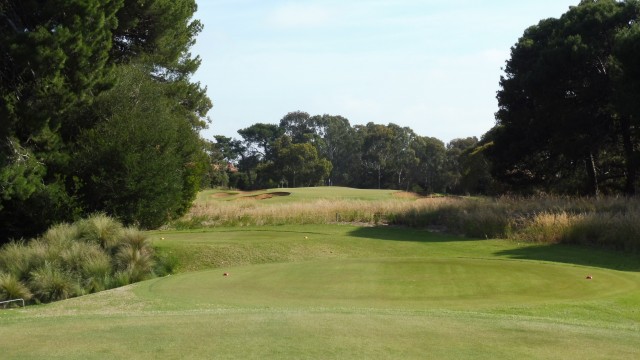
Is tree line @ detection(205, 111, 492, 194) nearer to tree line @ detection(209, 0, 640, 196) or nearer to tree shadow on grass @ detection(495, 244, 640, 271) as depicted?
tree line @ detection(209, 0, 640, 196)

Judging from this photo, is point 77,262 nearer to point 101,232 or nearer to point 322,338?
point 101,232

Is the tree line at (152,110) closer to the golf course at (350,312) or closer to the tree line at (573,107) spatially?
the tree line at (573,107)

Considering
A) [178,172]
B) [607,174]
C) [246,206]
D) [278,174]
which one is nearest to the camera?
[178,172]

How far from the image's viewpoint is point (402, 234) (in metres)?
26.0

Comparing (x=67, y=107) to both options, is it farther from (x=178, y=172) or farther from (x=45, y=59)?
(x=178, y=172)

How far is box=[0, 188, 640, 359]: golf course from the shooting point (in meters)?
6.34

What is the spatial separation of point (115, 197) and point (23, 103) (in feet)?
15.7

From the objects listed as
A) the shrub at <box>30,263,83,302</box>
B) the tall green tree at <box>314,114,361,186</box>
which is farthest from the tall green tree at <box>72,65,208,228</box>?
the tall green tree at <box>314,114,361,186</box>

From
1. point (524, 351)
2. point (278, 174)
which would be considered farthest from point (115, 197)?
point (278, 174)

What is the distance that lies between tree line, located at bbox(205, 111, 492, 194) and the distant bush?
176 ft

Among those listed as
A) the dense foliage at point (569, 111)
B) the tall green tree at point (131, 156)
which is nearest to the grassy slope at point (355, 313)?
the tall green tree at point (131, 156)

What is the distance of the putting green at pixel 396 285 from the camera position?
10734 mm

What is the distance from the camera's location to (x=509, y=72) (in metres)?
42.9

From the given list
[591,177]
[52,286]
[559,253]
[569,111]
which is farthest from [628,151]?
[52,286]
